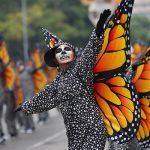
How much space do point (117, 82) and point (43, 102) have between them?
0.80 meters

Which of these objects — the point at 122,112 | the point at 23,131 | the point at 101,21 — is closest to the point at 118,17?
the point at 101,21

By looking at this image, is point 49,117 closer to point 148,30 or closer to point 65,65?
point 65,65

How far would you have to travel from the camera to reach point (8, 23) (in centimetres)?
4766

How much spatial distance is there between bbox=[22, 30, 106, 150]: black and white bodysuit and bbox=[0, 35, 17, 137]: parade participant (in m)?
6.41

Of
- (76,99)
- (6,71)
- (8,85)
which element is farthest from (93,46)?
(8,85)

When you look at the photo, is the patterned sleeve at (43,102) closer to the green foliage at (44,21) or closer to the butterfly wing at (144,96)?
the butterfly wing at (144,96)

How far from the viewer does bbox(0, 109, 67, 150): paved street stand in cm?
1305

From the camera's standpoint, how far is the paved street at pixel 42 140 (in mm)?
13047

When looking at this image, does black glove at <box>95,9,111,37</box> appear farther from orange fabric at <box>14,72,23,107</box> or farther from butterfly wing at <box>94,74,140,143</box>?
orange fabric at <box>14,72,23,107</box>

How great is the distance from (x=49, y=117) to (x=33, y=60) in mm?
2861

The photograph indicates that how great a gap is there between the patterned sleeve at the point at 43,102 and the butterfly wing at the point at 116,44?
51cm

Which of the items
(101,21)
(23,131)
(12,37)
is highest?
(12,37)

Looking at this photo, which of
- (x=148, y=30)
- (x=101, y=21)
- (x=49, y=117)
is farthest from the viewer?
(x=148, y=30)

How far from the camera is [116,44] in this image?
25.1 feet
